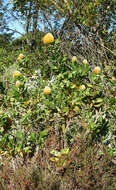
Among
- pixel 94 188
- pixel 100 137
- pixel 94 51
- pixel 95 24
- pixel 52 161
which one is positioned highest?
pixel 95 24

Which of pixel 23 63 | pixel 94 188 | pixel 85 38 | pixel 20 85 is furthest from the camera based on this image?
pixel 85 38

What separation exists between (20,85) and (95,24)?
7.29ft

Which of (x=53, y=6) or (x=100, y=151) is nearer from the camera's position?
(x=100, y=151)

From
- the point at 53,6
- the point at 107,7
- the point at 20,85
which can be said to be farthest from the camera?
the point at 53,6

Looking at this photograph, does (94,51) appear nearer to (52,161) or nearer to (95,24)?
(95,24)

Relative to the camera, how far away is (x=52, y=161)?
6.81ft

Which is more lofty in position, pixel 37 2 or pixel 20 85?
pixel 37 2

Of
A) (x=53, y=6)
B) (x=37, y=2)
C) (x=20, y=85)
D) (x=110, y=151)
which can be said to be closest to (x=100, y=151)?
(x=110, y=151)

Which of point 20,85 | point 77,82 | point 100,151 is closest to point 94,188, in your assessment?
point 100,151

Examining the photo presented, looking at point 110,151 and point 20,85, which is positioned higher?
point 20,85

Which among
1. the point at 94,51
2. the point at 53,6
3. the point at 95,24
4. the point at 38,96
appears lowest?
the point at 38,96

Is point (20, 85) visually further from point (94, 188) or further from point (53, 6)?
point (53, 6)

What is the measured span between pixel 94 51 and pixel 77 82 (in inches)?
60.0

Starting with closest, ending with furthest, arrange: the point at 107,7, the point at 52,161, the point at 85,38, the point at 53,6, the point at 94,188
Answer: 1. the point at 94,188
2. the point at 52,161
3. the point at 85,38
4. the point at 107,7
5. the point at 53,6
